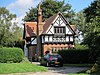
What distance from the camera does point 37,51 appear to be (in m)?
63.2

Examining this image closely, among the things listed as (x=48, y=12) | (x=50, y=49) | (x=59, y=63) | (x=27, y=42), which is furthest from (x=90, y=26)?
(x=48, y=12)

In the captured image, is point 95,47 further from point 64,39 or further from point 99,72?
point 64,39

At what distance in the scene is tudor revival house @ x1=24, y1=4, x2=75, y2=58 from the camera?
6238cm

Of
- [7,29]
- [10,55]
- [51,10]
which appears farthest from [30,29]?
[10,55]

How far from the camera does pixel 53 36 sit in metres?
62.6

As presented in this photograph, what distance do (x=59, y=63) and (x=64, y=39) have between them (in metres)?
26.9

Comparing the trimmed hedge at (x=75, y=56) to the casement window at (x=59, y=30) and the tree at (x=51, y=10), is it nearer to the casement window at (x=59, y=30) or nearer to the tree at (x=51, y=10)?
the casement window at (x=59, y=30)

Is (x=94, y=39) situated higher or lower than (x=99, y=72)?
higher

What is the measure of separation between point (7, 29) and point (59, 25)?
430 inches

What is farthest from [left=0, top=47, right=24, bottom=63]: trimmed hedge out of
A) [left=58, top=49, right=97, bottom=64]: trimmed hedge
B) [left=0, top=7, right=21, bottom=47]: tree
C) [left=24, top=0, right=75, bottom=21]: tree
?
[left=24, top=0, right=75, bottom=21]: tree

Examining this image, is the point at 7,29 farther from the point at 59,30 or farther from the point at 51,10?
the point at 51,10

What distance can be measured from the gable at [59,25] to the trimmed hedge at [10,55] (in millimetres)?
26858

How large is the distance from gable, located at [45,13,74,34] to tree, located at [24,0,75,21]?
25.0m

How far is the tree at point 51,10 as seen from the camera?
8819cm
